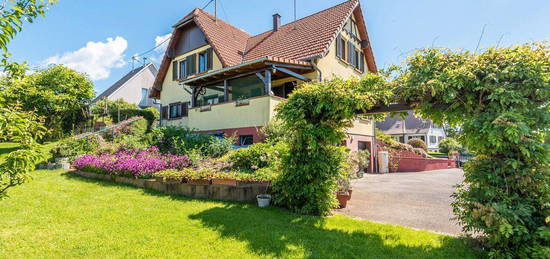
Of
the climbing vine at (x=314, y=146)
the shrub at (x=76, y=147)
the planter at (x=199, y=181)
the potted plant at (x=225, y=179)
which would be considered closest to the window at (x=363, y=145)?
the climbing vine at (x=314, y=146)

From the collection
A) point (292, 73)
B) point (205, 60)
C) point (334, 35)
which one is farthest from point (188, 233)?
point (205, 60)

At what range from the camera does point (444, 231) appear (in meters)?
5.26

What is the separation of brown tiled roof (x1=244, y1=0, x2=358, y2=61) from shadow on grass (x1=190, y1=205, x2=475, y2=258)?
29.6 ft

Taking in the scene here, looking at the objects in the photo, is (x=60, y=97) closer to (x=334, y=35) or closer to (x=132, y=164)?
(x=132, y=164)

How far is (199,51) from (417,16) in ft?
41.0

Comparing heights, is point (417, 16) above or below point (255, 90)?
above

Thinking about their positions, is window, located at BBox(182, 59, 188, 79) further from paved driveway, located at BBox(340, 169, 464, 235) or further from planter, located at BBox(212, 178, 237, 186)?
paved driveway, located at BBox(340, 169, 464, 235)

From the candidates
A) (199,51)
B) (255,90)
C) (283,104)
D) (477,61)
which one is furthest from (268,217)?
(199,51)

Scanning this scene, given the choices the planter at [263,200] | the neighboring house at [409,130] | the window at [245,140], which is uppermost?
the neighboring house at [409,130]

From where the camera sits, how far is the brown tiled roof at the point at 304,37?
534 inches

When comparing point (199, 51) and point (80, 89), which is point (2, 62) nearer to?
point (199, 51)

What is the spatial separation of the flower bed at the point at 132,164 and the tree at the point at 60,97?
12.7 m

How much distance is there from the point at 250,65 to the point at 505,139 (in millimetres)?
9249

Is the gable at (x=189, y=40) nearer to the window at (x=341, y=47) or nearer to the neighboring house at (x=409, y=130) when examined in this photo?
the window at (x=341, y=47)
